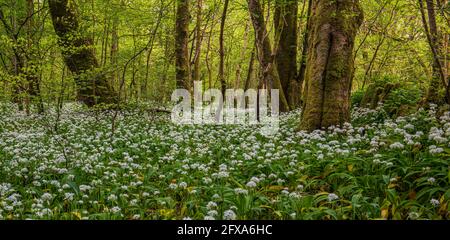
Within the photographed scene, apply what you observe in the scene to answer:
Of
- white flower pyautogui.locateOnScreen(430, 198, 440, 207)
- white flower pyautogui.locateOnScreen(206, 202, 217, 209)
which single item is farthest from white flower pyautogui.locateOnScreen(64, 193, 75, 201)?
white flower pyautogui.locateOnScreen(430, 198, 440, 207)

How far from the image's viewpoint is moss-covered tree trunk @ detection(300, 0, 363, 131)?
30.1 ft

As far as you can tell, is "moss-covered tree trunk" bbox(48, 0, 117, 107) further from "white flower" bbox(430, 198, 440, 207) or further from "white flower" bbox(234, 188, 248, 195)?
"white flower" bbox(430, 198, 440, 207)

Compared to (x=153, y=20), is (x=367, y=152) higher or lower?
lower

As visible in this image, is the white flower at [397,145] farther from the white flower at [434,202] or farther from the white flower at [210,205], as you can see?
the white flower at [210,205]

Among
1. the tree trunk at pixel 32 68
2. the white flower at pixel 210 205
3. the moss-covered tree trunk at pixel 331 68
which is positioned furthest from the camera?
the tree trunk at pixel 32 68

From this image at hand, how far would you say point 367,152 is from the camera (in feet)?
21.5

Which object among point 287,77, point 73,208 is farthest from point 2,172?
point 287,77

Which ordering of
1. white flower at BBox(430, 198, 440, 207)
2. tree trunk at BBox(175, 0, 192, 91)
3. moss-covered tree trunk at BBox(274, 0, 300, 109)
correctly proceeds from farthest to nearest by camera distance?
moss-covered tree trunk at BBox(274, 0, 300, 109) < tree trunk at BBox(175, 0, 192, 91) < white flower at BBox(430, 198, 440, 207)

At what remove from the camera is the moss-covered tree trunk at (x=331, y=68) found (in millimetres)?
9164

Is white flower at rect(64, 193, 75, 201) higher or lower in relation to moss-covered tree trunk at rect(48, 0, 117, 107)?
lower

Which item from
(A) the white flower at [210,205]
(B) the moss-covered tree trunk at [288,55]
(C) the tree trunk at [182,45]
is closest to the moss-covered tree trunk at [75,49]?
(C) the tree trunk at [182,45]

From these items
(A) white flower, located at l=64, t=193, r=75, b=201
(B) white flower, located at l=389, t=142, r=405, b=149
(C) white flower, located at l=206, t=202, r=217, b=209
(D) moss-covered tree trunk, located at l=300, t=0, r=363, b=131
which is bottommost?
(A) white flower, located at l=64, t=193, r=75, b=201
